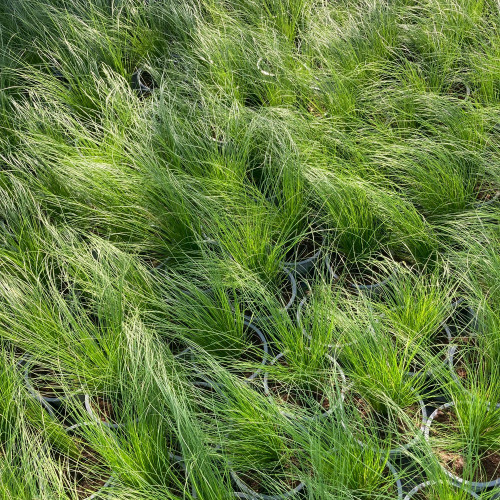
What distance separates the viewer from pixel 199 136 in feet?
7.54

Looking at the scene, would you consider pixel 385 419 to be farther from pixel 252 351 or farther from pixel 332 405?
pixel 252 351

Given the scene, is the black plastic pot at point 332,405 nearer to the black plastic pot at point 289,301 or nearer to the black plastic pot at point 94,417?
the black plastic pot at point 289,301

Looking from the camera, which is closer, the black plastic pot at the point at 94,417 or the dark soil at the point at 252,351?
the black plastic pot at the point at 94,417

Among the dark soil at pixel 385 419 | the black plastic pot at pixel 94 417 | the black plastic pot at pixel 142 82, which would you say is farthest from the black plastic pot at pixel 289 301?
the black plastic pot at pixel 142 82

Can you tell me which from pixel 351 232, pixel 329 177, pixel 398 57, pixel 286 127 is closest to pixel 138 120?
pixel 286 127

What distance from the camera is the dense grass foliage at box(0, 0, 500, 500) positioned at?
142 cm

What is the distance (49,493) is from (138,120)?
4.48 feet

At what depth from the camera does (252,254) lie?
1838 mm

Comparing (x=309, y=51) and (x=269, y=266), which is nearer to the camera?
(x=269, y=266)

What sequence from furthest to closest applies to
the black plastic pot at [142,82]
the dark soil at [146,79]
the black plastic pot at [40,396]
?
the dark soil at [146,79], the black plastic pot at [142,82], the black plastic pot at [40,396]

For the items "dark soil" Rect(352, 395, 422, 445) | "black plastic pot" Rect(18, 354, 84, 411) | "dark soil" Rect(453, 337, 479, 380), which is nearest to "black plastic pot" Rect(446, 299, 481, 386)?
"dark soil" Rect(453, 337, 479, 380)

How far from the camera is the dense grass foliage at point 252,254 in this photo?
1420 millimetres

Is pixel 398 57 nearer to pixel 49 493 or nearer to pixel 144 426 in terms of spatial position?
pixel 144 426

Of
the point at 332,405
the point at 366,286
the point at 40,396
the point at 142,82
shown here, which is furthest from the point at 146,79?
the point at 332,405
